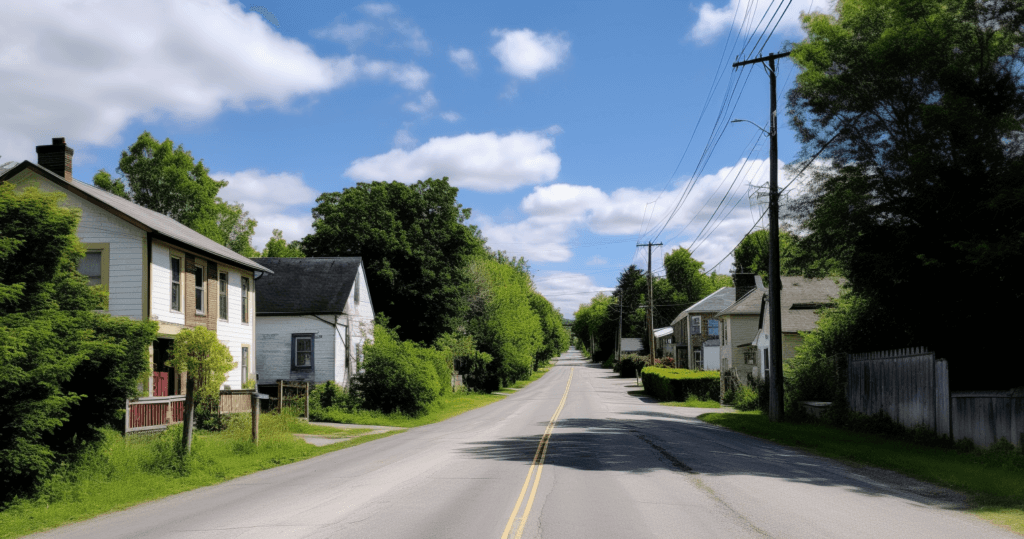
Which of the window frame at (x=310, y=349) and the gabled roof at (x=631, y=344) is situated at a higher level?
the window frame at (x=310, y=349)

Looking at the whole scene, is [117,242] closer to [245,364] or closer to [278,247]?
[245,364]

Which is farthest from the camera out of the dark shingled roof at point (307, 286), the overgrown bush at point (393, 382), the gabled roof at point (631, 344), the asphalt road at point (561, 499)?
the gabled roof at point (631, 344)

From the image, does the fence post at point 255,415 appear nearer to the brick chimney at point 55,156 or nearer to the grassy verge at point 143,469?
the grassy verge at point 143,469

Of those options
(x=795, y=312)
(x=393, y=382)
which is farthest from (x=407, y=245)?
(x=795, y=312)

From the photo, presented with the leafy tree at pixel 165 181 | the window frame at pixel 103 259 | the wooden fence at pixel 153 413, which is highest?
the leafy tree at pixel 165 181

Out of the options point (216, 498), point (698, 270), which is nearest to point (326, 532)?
point (216, 498)

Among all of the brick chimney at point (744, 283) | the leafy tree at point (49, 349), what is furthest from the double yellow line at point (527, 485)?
the brick chimney at point (744, 283)

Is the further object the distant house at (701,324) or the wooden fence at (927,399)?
the distant house at (701,324)

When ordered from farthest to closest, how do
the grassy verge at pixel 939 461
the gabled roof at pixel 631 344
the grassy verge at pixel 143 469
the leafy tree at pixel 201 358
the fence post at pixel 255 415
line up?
1. the gabled roof at pixel 631 344
2. the fence post at pixel 255 415
3. the leafy tree at pixel 201 358
4. the grassy verge at pixel 143 469
5. the grassy verge at pixel 939 461

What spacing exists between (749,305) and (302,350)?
34.3 meters

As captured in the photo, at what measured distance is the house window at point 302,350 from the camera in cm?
3634

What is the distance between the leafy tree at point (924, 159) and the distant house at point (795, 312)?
19.2 m

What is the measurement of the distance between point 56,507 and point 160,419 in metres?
8.99

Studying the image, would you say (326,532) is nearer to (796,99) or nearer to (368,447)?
(368,447)
